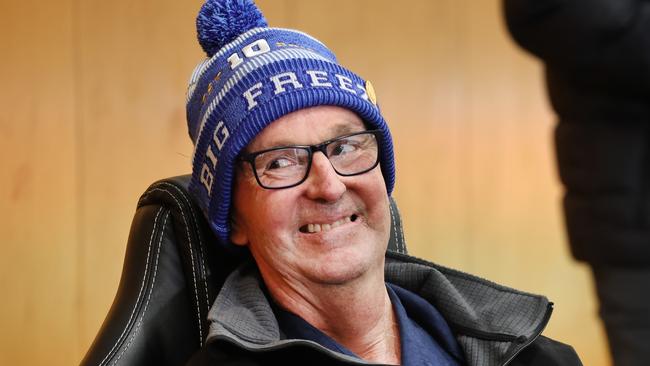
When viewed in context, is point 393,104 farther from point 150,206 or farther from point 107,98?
point 150,206

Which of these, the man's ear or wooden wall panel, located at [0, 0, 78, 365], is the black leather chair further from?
wooden wall panel, located at [0, 0, 78, 365]

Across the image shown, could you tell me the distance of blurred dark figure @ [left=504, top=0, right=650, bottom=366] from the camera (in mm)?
417

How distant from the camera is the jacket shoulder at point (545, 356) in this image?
1.47 metres

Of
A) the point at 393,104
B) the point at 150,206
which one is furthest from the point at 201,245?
the point at 393,104

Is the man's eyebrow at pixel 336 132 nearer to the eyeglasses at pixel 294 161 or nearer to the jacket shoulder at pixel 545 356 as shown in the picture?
the eyeglasses at pixel 294 161

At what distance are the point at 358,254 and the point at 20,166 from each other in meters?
1.64

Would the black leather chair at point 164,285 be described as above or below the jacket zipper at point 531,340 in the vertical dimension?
above

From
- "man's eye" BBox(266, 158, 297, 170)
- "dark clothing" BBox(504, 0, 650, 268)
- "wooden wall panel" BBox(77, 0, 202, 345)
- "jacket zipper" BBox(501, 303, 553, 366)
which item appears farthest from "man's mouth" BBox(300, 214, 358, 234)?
"wooden wall panel" BBox(77, 0, 202, 345)

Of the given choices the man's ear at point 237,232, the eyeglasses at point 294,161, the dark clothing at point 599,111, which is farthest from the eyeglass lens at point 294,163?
the dark clothing at point 599,111

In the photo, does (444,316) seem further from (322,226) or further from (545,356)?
(322,226)

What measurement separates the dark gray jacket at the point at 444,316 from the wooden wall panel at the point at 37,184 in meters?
1.42

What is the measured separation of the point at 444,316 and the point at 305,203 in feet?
1.16

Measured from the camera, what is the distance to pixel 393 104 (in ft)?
11.0

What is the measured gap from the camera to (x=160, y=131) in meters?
2.92
